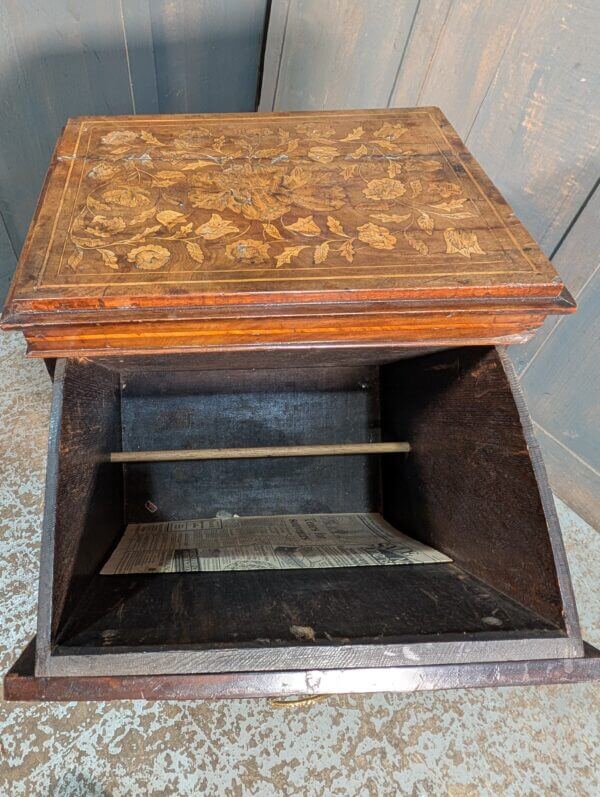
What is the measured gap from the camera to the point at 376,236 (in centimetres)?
70

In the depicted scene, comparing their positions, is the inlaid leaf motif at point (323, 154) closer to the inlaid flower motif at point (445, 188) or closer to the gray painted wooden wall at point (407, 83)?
the inlaid flower motif at point (445, 188)

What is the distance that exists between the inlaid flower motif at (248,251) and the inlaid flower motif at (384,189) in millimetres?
197

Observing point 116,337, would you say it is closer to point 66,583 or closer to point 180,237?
point 180,237

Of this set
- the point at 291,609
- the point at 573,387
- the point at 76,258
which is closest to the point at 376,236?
the point at 76,258

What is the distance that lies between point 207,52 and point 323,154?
26.7 inches

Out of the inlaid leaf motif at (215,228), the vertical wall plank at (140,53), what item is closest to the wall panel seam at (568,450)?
the inlaid leaf motif at (215,228)

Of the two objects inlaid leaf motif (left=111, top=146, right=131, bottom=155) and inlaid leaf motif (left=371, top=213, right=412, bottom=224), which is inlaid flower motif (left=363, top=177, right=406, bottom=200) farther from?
inlaid leaf motif (left=111, top=146, right=131, bottom=155)

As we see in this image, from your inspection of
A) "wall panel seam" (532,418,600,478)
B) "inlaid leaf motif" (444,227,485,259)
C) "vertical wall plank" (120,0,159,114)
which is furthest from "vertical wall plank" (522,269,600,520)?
"vertical wall plank" (120,0,159,114)

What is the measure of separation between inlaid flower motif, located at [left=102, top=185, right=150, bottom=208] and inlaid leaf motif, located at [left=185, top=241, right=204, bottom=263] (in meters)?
0.11

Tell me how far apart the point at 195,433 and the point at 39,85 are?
0.85 metres

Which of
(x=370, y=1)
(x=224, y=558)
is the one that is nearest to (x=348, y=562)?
(x=224, y=558)

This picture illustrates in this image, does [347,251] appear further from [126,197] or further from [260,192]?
[126,197]

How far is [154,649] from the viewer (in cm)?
53

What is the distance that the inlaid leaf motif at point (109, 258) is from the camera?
2.10ft
